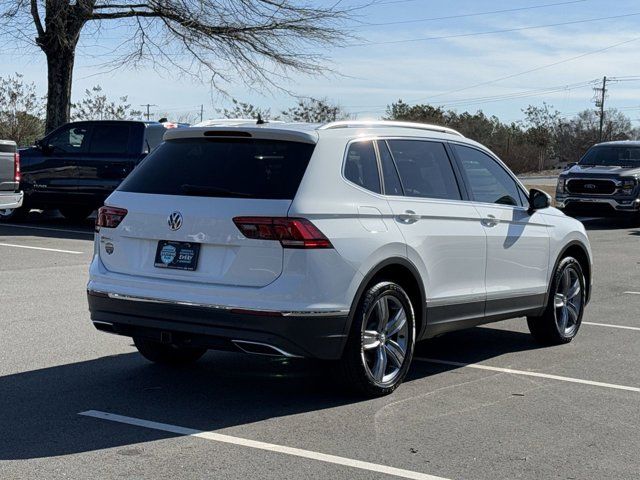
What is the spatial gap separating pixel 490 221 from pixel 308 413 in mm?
2390

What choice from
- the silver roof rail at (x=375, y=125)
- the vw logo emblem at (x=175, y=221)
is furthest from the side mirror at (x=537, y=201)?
the vw logo emblem at (x=175, y=221)

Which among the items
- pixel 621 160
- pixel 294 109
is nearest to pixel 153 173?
pixel 621 160

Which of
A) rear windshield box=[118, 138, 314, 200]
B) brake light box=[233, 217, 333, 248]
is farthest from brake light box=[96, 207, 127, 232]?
brake light box=[233, 217, 333, 248]

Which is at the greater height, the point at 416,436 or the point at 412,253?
the point at 412,253

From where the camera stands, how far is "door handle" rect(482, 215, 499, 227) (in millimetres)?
7680

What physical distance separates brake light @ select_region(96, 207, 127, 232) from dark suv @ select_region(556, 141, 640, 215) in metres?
18.8

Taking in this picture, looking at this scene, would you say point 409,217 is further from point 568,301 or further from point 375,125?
point 568,301

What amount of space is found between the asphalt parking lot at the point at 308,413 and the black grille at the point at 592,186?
14.9 meters

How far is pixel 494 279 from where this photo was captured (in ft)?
25.5

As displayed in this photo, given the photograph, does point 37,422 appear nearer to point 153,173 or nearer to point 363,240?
point 153,173

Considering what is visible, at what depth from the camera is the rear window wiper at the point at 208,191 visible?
245 inches

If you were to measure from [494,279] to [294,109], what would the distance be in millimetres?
30631

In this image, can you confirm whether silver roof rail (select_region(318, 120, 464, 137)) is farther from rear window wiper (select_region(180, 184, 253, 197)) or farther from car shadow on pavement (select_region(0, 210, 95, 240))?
car shadow on pavement (select_region(0, 210, 95, 240))

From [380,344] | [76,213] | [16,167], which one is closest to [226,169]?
[380,344]
